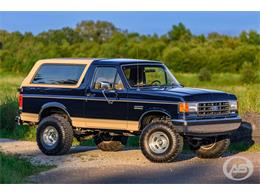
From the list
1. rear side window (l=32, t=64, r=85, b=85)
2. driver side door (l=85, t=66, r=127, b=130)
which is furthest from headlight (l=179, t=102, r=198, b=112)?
rear side window (l=32, t=64, r=85, b=85)

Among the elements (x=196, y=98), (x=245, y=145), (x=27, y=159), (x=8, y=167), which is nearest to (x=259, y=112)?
(x=245, y=145)

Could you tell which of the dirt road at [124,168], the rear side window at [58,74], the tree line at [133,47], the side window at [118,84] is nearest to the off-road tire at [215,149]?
the dirt road at [124,168]

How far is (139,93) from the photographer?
46.1ft

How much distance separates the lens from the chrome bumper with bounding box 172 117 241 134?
526 inches

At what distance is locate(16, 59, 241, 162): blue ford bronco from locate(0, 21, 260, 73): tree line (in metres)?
31.0

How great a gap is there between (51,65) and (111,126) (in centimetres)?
222

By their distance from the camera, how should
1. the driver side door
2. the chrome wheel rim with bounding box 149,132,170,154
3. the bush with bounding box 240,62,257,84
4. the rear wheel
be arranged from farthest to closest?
1. the bush with bounding box 240,62,257,84
2. the rear wheel
3. the driver side door
4. the chrome wheel rim with bounding box 149,132,170,154

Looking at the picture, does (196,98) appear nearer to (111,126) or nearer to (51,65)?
(111,126)

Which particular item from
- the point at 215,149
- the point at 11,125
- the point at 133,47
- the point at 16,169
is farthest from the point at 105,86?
the point at 133,47

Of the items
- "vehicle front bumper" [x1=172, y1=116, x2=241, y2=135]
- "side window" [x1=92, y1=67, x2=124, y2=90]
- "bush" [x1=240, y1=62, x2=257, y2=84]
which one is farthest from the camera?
"bush" [x1=240, y1=62, x2=257, y2=84]

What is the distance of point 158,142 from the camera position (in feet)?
45.3

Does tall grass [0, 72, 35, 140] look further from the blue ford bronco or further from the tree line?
the tree line

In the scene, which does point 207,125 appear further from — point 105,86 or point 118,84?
point 105,86

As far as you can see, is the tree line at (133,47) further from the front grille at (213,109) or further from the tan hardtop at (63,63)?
the front grille at (213,109)
